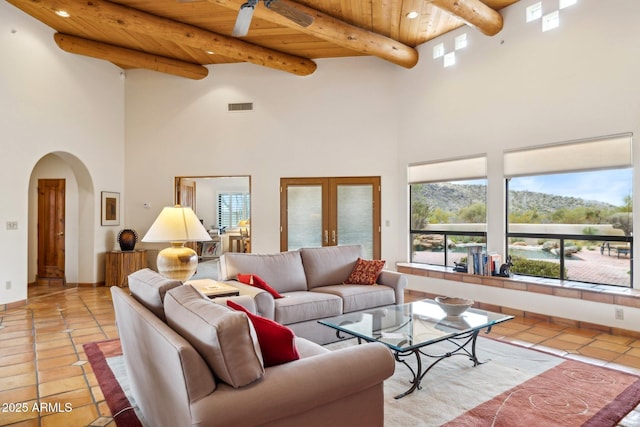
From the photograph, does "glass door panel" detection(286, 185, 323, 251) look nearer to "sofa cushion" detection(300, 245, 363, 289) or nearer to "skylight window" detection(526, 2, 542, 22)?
"sofa cushion" detection(300, 245, 363, 289)

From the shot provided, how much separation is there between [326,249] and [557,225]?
2.88 metres

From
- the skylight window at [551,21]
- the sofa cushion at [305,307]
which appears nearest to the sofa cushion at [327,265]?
the sofa cushion at [305,307]

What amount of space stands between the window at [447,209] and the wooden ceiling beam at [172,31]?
2.85 metres

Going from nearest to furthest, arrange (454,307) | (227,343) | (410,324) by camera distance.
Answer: (227,343), (410,324), (454,307)

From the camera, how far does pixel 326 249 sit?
473 cm

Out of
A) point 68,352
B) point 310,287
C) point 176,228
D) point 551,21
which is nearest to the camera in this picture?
point 176,228

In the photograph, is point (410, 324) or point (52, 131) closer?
point (410, 324)

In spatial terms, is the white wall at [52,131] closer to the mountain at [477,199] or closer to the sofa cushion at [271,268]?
the sofa cushion at [271,268]

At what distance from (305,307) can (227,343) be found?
217 cm

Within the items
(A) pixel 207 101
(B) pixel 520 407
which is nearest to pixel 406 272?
(B) pixel 520 407

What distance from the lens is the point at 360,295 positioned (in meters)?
4.09

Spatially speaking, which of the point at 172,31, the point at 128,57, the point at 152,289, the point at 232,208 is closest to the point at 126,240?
the point at 128,57

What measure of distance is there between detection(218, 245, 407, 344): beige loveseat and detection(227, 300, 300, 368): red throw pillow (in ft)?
5.02

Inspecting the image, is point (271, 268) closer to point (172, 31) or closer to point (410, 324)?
point (410, 324)
